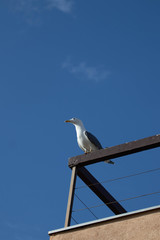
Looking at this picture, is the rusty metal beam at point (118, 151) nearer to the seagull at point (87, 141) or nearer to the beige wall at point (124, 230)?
the beige wall at point (124, 230)

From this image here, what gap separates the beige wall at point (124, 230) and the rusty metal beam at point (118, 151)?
100cm

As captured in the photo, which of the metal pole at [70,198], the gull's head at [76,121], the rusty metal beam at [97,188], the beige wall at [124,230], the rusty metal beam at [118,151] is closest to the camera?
the beige wall at [124,230]

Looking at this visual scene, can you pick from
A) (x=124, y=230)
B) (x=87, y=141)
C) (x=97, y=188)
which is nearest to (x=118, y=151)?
(x=97, y=188)

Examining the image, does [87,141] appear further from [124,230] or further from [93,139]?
[124,230]

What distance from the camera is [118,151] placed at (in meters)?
6.01

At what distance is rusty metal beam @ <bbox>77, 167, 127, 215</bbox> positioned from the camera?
6.41 m

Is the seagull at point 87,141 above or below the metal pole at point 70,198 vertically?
above

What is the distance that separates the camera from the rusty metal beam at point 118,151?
5871 millimetres

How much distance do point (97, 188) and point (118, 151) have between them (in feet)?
2.66

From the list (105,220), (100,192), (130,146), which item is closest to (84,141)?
(100,192)

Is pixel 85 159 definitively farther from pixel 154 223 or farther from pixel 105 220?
pixel 154 223

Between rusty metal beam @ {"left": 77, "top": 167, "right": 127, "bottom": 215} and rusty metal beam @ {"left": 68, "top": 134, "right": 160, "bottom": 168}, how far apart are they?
0.14m

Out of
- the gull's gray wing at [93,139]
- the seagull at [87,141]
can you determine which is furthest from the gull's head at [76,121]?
the gull's gray wing at [93,139]

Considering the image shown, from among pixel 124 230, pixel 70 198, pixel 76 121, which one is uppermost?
pixel 76 121
